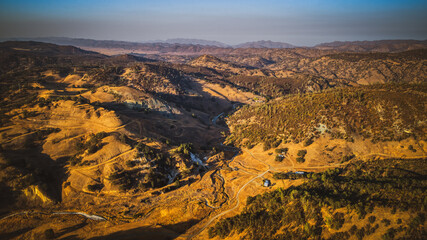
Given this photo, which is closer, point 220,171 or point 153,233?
point 153,233

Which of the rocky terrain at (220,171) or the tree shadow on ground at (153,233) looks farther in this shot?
the tree shadow on ground at (153,233)

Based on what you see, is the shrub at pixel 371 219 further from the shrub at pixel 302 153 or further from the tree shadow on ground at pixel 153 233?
the shrub at pixel 302 153

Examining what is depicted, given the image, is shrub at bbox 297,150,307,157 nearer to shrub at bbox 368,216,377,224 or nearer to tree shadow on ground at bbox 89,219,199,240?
shrub at bbox 368,216,377,224

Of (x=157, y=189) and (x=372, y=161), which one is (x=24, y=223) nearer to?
(x=157, y=189)

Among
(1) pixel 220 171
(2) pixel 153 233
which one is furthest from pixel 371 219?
(1) pixel 220 171

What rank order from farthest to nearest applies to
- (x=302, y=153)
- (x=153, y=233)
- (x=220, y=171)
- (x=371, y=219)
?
(x=302, y=153) → (x=220, y=171) → (x=153, y=233) → (x=371, y=219)

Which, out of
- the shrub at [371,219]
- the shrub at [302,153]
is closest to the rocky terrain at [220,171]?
the shrub at [371,219]

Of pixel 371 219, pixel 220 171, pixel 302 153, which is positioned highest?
pixel 371 219

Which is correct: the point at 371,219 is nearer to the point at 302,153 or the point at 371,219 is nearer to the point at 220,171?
the point at 302,153

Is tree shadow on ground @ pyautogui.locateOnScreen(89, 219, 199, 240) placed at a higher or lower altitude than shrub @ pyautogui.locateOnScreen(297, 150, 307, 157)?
lower

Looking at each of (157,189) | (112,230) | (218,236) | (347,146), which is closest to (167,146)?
(157,189)

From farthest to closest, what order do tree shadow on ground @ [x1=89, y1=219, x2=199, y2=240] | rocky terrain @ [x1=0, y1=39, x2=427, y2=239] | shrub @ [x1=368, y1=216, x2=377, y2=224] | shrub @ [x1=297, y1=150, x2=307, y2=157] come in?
shrub @ [x1=297, y1=150, x2=307, y2=157]
tree shadow on ground @ [x1=89, y1=219, x2=199, y2=240]
rocky terrain @ [x1=0, y1=39, x2=427, y2=239]
shrub @ [x1=368, y1=216, x2=377, y2=224]

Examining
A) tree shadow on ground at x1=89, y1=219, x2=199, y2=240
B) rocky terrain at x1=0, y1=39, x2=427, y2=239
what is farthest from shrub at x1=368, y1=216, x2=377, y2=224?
tree shadow on ground at x1=89, y1=219, x2=199, y2=240
